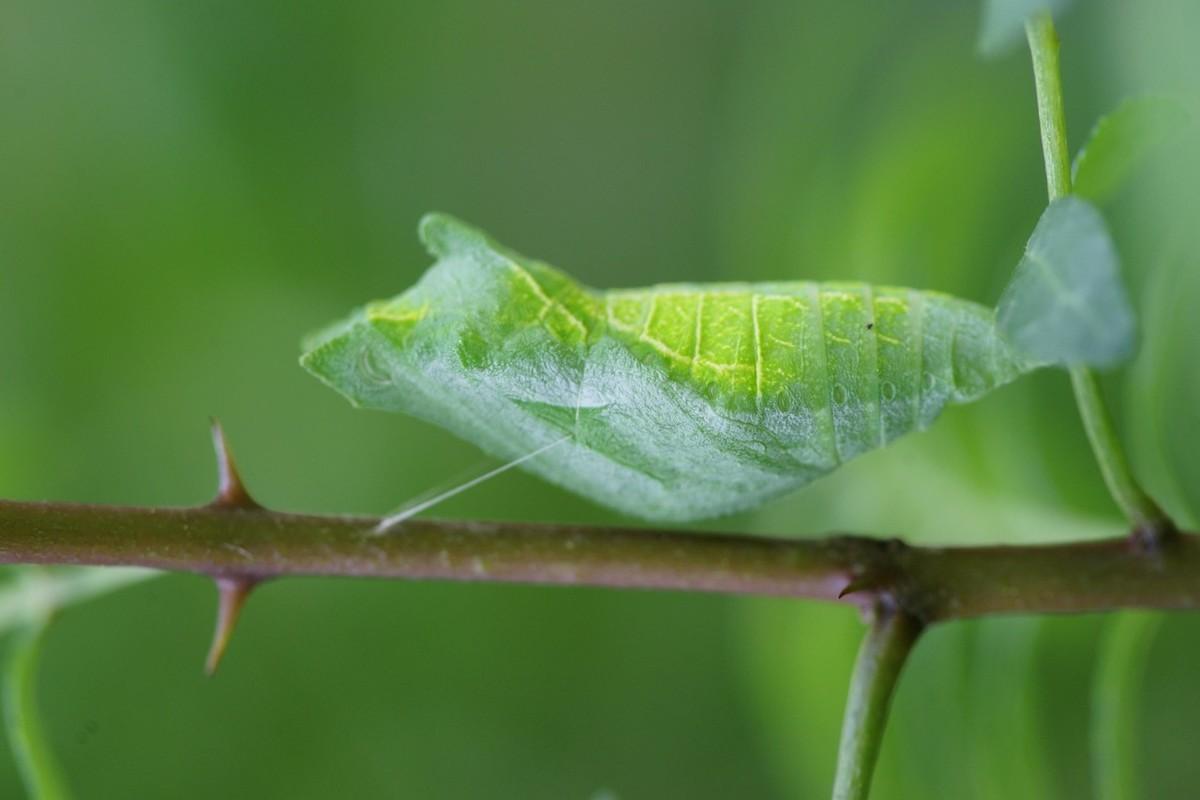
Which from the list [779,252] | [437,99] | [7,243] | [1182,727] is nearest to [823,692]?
[779,252]

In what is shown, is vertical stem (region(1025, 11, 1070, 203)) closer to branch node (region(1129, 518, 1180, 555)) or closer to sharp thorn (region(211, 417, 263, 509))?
branch node (region(1129, 518, 1180, 555))

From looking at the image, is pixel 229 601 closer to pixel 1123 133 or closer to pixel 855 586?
pixel 855 586

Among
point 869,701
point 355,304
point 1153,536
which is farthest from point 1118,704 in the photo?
point 355,304

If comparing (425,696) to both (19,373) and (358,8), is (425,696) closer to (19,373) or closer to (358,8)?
(19,373)

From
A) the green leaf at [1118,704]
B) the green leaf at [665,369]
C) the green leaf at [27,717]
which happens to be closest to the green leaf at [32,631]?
the green leaf at [27,717]

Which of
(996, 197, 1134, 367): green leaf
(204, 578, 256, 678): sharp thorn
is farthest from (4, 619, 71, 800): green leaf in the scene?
(996, 197, 1134, 367): green leaf
